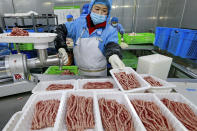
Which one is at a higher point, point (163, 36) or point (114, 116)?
point (163, 36)

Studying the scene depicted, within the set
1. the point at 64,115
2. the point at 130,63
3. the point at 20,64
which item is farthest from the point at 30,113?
the point at 130,63

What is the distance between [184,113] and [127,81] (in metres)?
0.68

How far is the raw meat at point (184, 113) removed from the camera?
42.0 inches

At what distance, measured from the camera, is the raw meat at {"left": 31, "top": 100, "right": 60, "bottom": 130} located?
1072 mm

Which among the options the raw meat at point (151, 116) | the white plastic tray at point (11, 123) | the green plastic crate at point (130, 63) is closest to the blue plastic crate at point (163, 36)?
the green plastic crate at point (130, 63)

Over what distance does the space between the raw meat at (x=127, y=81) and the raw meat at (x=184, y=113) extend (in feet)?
1.27

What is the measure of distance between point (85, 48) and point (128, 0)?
16.0 feet

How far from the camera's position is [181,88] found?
1.81 metres

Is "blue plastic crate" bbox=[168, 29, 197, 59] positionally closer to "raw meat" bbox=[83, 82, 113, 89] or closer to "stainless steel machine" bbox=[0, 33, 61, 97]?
"raw meat" bbox=[83, 82, 113, 89]

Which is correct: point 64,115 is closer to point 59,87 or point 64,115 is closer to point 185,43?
point 59,87

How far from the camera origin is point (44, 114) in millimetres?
1180

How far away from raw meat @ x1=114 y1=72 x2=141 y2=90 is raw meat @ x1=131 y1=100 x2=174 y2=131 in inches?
9.2

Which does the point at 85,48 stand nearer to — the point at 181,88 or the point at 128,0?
the point at 181,88

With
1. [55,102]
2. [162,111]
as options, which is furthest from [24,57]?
[162,111]
